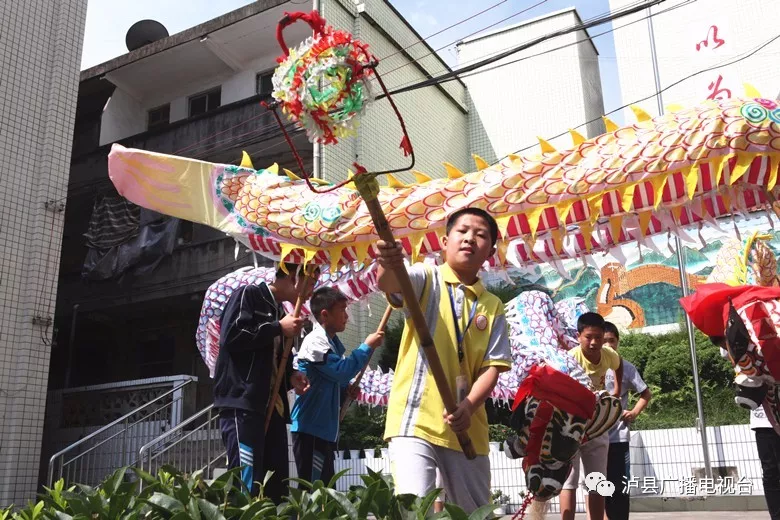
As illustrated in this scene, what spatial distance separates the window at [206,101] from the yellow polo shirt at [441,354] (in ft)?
44.1

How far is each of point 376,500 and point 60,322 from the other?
15162 mm

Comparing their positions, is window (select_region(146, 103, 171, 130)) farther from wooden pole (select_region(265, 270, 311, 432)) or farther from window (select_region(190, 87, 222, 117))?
wooden pole (select_region(265, 270, 311, 432))

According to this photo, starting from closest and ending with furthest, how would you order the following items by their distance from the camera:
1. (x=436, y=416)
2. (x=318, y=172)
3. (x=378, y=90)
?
(x=436, y=416) → (x=318, y=172) → (x=378, y=90)

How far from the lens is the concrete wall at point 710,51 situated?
12.7m

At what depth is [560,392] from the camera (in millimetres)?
3725

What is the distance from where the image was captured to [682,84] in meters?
Answer: 13.0

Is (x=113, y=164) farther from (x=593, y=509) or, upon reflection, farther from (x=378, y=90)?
(x=378, y=90)

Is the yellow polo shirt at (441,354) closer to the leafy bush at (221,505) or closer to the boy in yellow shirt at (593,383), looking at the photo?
the leafy bush at (221,505)

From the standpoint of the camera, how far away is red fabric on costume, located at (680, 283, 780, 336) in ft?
13.1

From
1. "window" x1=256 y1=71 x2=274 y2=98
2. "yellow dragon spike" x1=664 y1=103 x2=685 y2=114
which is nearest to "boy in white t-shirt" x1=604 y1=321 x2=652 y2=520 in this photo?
"yellow dragon spike" x1=664 y1=103 x2=685 y2=114

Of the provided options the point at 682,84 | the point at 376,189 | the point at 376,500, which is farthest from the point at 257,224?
the point at 682,84

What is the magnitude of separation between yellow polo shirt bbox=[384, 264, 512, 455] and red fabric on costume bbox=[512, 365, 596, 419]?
0.76m

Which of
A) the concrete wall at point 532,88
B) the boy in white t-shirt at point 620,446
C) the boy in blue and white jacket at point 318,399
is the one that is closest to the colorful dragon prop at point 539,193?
the boy in blue and white jacket at point 318,399

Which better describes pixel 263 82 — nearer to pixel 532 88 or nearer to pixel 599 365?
pixel 532 88
